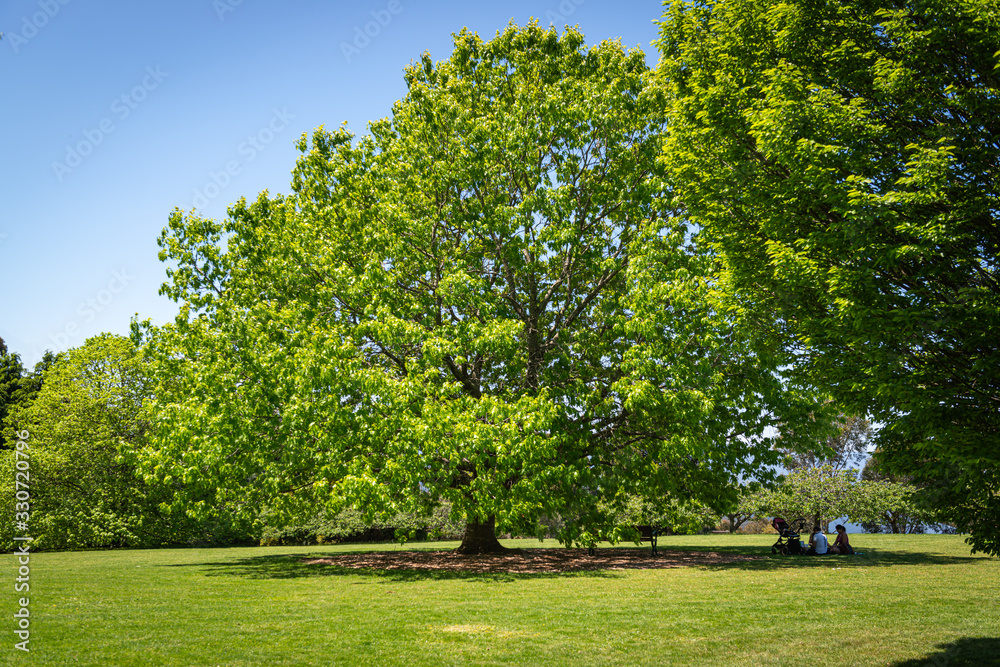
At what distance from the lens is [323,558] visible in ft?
68.8

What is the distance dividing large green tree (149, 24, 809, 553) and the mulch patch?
4.26ft

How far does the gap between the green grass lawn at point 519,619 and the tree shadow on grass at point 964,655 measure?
3 centimetres

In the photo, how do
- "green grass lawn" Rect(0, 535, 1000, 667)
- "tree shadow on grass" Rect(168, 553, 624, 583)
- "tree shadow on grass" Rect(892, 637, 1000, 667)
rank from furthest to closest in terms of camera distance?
"tree shadow on grass" Rect(168, 553, 624, 583) → "green grass lawn" Rect(0, 535, 1000, 667) → "tree shadow on grass" Rect(892, 637, 1000, 667)

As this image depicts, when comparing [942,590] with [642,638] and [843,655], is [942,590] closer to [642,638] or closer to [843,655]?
[843,655]

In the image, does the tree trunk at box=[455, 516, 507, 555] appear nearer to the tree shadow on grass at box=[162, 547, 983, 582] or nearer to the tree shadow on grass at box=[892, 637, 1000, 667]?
the tree shadow on grass at box=[162, 547, 983, 582]

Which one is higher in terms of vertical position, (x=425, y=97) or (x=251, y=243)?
(x=425, y=97)

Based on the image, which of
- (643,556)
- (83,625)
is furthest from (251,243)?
(643,556)

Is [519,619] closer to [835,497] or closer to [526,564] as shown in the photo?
[526,564]

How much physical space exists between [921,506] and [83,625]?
11.0 m

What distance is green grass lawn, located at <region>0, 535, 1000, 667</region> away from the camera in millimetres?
6898

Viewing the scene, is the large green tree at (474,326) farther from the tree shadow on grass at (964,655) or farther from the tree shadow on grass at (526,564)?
the tree shadow on grass at (964,655)

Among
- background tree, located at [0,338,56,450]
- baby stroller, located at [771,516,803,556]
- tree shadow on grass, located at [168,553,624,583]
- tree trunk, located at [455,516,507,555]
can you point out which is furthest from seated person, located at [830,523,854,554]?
background tree, located at [0,338,56,450]

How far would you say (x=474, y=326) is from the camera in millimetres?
15164

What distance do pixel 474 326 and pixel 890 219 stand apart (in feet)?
31.7
